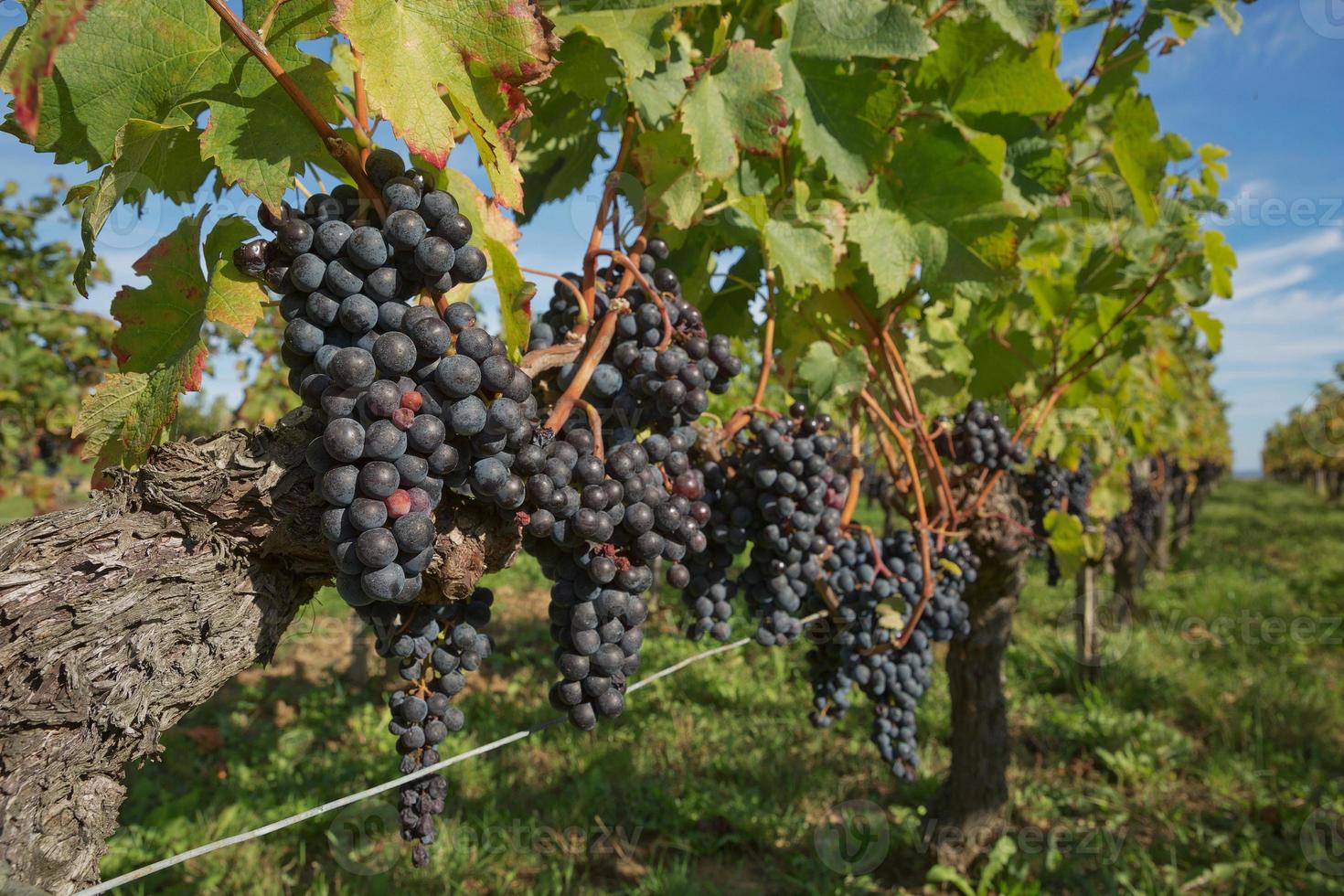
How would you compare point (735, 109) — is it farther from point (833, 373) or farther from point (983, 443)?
point (983, 443)

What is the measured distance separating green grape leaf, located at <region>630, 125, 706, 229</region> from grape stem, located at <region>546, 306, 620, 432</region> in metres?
0.30

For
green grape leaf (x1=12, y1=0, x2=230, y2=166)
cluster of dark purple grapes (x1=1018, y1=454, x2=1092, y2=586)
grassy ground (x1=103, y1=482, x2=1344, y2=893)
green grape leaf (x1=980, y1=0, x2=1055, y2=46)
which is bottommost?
grassy ground (x1=103, y1=482, x2=1344, y2=893)

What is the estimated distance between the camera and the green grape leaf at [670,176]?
1.60 metres

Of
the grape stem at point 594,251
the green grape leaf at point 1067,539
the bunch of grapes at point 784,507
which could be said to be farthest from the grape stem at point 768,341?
the green grape leaf at point 1067,539

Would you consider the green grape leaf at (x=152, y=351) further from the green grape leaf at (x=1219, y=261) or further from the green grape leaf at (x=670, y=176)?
the green grape leaf at (x=1219, y=261)

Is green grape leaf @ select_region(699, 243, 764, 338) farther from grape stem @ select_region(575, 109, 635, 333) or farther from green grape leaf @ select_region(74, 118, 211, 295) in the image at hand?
green grape leaf @ select_region(74, 118, 211, 295)

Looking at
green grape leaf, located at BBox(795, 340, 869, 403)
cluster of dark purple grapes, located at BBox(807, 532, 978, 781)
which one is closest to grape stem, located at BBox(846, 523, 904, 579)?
cluster of dark purple grapes, located at BBox(807, 532, 978, 781)

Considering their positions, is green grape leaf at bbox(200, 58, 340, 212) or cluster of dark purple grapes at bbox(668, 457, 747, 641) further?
cluster of dark purple grapes at bbox(668, 457, 747, 641)

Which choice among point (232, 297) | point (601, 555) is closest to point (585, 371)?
point (601, 555)

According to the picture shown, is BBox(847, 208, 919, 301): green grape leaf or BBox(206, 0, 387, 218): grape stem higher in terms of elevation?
BBox(847, 208, 919, 301): green grape leaf

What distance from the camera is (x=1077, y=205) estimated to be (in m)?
3.13

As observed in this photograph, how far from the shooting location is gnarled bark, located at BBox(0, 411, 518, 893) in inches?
36.8

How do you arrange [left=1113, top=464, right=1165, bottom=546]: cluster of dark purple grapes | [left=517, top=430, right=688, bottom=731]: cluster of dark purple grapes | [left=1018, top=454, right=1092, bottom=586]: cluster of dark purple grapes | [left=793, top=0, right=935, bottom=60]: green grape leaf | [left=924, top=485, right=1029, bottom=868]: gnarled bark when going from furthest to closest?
[left=1113, top=464, right=1165, bottom=546]: cluster of dark purple grapes
[left=1018, top=454, right=1092, bottom=586]: cluster of dark purple grapes
[left=924, top=485, right=1029, bottom=868]: gnarled bark
[left=793, top=0, right=935, bottom=60]: green grape leaf
[left=517, top=430, right=688, bottom=731]: cluster of dark purple grapes

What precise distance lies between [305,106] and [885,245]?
1.48 m
